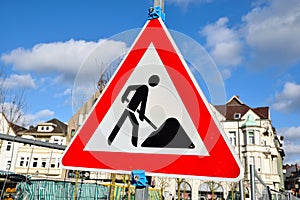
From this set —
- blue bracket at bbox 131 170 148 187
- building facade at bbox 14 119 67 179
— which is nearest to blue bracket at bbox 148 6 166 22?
blue bracket at bbox 131 170 148 187

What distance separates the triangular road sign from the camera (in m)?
1.52

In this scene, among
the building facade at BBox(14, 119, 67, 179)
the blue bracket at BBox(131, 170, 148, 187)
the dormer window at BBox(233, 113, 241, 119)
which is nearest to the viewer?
the blue bracket at BBox(131, 170, 148, 187)

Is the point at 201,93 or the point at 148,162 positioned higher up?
the point at 201,93

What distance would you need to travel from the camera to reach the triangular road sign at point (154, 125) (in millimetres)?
1520

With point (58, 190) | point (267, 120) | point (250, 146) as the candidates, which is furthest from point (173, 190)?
point (58, 190)

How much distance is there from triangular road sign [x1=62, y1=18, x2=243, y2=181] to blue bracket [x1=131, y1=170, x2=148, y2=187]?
0.14 feet

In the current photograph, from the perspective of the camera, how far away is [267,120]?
35.5m

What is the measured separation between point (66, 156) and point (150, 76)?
2.43 ft

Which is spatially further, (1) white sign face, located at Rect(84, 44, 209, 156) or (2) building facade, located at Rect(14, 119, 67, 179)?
(2) building facade, located at Rect(14, 119, 67, 179)

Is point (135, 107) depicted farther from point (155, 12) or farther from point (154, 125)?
point (155, 12)

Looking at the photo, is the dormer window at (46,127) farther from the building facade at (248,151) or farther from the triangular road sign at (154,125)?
the triangular road sign at (154,125)

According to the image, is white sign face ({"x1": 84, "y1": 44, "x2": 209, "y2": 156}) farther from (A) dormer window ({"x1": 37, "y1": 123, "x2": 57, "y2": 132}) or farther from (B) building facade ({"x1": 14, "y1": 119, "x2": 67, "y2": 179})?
(A) dormer window ({"x1": 37, "y1": 123, "x2": 57, "y2": 132})

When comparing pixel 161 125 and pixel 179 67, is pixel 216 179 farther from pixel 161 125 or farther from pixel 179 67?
pixel 179 67

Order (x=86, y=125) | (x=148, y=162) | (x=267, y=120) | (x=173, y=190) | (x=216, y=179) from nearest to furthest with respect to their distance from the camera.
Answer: (x=216, y=179)
(x=148, y=162)
(x=86, y=125)
(x=173, y=190)
(x=267, y=120)
